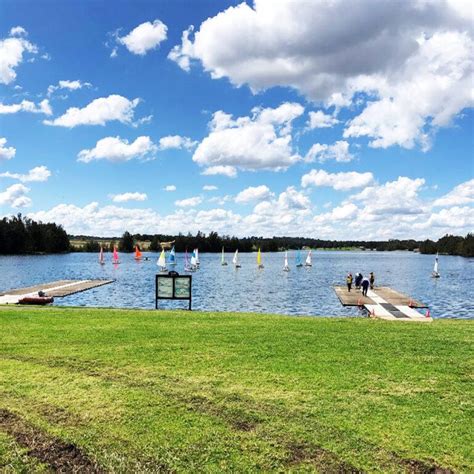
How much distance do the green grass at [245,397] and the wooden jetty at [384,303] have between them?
15.9 metres

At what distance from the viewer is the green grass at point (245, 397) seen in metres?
6.00

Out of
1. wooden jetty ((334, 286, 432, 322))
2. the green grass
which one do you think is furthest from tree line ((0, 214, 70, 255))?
the green grass

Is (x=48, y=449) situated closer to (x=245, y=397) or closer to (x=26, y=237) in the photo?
(x=245, y=397)

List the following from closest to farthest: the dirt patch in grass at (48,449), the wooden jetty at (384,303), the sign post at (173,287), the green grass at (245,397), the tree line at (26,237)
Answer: the dirt patch in grass at (48,449) < the green grass at (245,397) < the sign post at (173,287) < the wooden jetty at (384,303) < the tree line at (26,237)

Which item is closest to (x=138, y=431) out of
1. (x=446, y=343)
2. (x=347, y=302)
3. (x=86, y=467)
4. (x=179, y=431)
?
(x=179, y=431)

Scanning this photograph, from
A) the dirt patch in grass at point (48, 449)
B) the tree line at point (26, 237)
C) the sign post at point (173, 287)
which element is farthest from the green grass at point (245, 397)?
the tree line at point (26, 237)

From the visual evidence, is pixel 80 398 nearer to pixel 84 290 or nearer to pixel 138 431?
pixel 138 431

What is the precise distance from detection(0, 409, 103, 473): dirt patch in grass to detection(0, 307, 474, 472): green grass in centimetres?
12

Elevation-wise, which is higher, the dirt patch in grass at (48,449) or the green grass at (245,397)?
the green grass at (245,397)

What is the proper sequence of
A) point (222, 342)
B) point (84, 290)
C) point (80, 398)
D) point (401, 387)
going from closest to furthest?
point (80, 398) < point (401, 387) < point (222, 342) < point (84, 290)

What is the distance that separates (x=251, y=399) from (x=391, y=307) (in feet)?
90.5

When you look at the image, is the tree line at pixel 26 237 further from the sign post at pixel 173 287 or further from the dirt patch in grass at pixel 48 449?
the dirt patch in grass at pixel 48 449

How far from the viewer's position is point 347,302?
3819 cm

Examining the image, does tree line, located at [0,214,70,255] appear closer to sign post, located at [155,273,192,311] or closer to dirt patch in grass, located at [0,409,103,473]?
sign post, located at [155,273,192,311]
